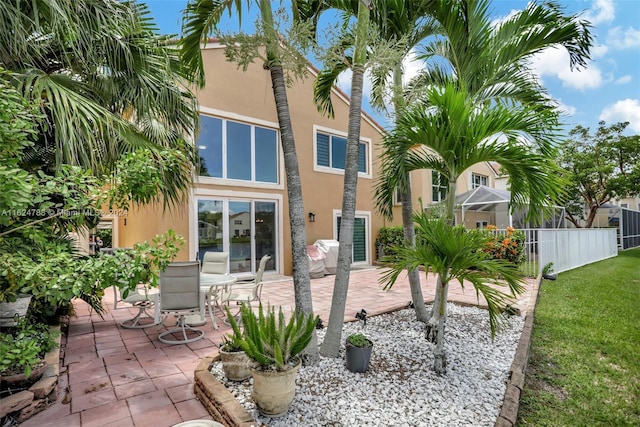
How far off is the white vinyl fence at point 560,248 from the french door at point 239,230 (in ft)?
27.2

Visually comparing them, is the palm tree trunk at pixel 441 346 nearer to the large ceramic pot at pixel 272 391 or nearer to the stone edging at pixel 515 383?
the stone edging at pixel 515 383

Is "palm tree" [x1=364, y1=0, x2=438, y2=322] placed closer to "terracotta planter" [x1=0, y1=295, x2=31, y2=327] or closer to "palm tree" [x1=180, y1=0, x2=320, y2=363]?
"palm tree" [x1=180, y1=0, x2=320, y2=363]


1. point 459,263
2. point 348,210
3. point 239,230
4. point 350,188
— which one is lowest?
point 459,263

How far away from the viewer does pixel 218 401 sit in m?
3.05

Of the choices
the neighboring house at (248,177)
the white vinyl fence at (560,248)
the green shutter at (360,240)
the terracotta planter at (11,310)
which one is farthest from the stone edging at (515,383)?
the green shutter at (360,240)

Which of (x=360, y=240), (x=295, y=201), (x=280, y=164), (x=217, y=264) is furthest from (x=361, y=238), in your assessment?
(x=295, y=201)

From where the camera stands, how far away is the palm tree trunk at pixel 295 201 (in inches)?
152

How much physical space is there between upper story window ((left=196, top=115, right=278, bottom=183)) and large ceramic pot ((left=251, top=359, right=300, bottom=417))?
7917mm

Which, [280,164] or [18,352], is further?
[280,164]

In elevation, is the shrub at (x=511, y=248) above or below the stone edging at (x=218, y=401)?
above

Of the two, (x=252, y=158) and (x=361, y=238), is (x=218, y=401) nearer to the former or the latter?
(x=252, y=158)

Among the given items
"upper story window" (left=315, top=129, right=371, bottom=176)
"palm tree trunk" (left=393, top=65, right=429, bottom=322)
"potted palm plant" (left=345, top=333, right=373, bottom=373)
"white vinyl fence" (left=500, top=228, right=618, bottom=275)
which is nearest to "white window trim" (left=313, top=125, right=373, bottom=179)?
"upper story window" (left=315, top=129, right=371, bottom=176)

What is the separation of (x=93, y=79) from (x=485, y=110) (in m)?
5.45

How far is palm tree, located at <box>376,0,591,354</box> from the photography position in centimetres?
397
